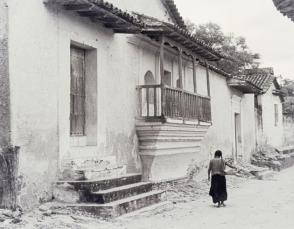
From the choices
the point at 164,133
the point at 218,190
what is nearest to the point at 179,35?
the point at 164,133

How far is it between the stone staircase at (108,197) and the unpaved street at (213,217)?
21 centimetres

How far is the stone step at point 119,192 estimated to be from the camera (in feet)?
27.7

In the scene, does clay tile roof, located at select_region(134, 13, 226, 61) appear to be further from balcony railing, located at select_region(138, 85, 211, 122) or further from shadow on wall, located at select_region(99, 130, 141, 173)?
shadow on wall, located at select_region(99, 130, 141, 173)

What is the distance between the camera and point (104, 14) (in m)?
9.55

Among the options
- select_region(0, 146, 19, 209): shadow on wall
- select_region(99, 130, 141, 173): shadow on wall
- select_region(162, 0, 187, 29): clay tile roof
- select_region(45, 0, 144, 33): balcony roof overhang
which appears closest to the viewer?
select_region(0, 146, 19, 209): shadow on wall

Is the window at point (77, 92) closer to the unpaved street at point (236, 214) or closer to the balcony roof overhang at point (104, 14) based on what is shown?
the balcony roof overhang at point (104, 14)

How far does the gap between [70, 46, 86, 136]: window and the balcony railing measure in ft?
6.52

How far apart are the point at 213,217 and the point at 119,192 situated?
7.18 ft

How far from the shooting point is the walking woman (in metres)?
11.6

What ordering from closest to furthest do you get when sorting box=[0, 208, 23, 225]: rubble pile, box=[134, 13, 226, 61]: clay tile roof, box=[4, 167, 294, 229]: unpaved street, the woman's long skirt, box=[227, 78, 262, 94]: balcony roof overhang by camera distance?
box=[0, 208, 23, 225]: rubble pile < box=[4, 167, 294, 229]: unpaved street < box=[134, 13, 226, 61]: clay tile roof < the woman's long skirt < box=[227, 78, 262, 94]: balcony roof overhang

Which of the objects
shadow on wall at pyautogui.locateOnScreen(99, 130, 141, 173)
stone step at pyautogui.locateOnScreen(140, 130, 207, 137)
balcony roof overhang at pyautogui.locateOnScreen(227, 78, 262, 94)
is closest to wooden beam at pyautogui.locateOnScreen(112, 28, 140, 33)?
shadow on wall at pyautogui.locateOnScreen(99, 130, 141, 173)

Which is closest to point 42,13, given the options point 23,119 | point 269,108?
point 23,119

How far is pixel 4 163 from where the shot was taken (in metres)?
7.82

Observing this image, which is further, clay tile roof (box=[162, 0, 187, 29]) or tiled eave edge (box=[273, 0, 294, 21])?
clay tile roof (box=[162, 0, 187, 29])
